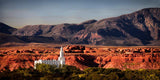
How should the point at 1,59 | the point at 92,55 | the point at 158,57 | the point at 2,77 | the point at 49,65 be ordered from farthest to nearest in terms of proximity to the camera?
the point at 92,55 < the point at 158,57 < the point at 1,59 < the point at 49,65 < the point at 2,77

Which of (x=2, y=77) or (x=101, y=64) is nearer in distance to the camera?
(x=2, y=77)

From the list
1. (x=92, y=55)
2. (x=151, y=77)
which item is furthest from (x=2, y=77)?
(x=92, y=55)

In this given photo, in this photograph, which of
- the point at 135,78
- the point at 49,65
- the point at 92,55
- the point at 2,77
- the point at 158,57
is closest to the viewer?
the point at 2,77

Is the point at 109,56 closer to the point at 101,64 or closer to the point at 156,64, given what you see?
the point at 101,64

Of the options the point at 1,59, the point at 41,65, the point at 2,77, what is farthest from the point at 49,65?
the point at 1,59

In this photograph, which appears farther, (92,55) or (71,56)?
(92,55)

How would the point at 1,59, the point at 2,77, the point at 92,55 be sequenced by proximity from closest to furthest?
the point at 2,77, the point at 1,59, the point at 92,55

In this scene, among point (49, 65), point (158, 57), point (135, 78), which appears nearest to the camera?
point (135, 78)

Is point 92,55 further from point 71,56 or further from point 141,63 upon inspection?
point 141,63

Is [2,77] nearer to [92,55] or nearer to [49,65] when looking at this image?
[49,65]
